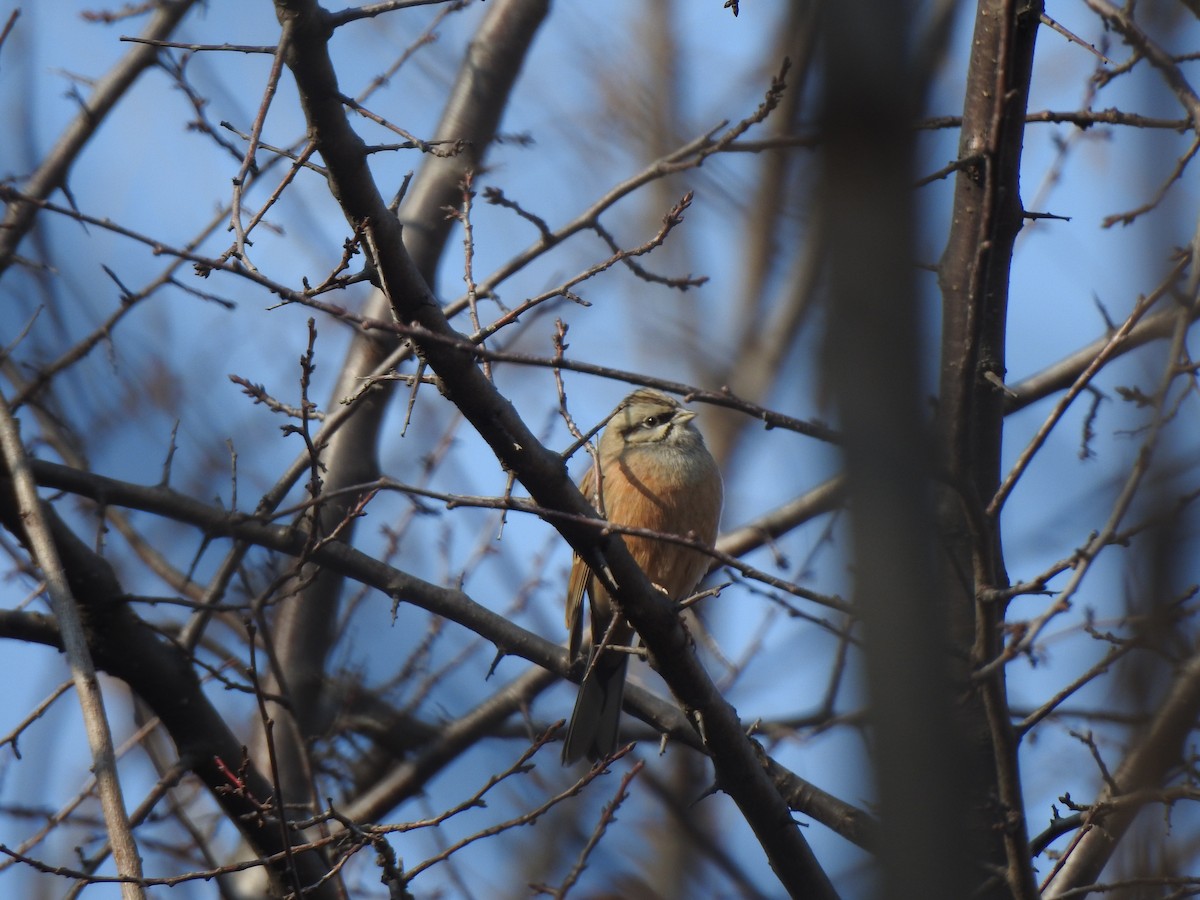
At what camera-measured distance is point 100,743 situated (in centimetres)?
321

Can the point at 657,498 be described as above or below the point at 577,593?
above

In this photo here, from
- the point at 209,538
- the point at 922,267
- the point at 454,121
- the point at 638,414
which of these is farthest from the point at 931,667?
the point at 454,121

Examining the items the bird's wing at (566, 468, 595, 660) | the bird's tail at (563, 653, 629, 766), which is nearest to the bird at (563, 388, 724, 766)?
the bird's wing at (566, 468, 595, 660)

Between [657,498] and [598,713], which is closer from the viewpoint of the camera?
[598,713]

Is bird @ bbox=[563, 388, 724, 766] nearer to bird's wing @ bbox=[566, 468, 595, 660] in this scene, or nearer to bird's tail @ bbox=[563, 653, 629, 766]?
bird's wing @ bbox=[566, 468, 595, 660]

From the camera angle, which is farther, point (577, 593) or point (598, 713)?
point (577, 593)

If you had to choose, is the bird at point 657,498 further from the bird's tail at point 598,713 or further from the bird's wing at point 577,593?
the bird's tail at point 598,713

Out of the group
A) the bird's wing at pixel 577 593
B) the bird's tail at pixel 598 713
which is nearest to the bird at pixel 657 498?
the bird's wing at pixel 577 593

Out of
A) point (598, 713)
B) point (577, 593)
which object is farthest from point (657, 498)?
point (598, 713)

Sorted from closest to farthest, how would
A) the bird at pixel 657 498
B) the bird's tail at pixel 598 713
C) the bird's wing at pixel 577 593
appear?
the bird's tail at pixel 598 713
the bird's wing at pixel 577 593
the bird at pixel 657 498

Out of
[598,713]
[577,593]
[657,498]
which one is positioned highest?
[657,498]

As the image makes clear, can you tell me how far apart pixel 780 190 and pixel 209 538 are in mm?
4661

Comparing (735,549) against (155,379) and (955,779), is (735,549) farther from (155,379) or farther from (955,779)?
(955,779)

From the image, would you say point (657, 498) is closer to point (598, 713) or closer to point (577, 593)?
point (577, 593)
